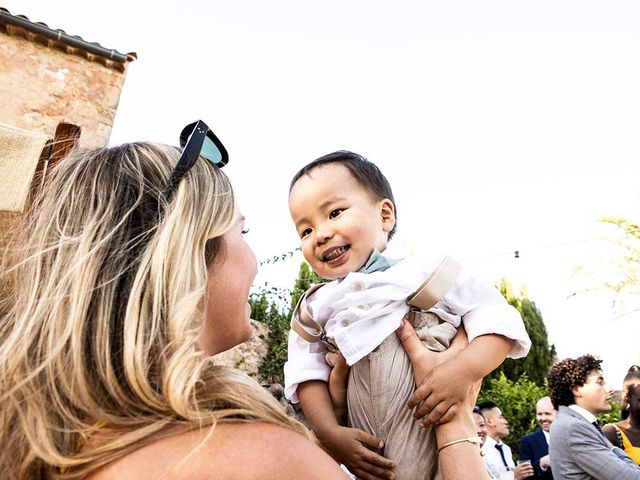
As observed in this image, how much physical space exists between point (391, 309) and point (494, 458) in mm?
6287

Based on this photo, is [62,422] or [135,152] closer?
[62,422]

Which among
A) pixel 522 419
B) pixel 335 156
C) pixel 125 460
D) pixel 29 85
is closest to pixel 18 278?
pixel 125 460

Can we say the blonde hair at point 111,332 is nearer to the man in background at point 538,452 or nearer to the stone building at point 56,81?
the man in background at point 538,452

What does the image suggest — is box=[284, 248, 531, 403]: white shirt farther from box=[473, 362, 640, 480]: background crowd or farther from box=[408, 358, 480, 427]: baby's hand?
box=[473, 362, 640, 480]: background crowd

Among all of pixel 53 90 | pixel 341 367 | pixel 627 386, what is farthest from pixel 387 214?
pixel 53 90

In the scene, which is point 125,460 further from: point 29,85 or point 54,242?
point 29,85

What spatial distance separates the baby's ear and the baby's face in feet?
0.15

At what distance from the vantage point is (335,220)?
82.9 inches

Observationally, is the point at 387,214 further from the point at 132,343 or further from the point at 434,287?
the point at 132,343

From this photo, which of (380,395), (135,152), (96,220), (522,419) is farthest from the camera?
(522,419)

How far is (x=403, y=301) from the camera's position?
1.87 m

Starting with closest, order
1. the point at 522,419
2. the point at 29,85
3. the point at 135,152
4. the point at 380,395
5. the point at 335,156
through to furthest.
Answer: the point at 135,152 → the point at 380,395 → the point at 335,156 → the point at 29,85 → the point at 522,419

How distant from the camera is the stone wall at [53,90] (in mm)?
7508

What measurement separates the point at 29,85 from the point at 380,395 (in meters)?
7.74
